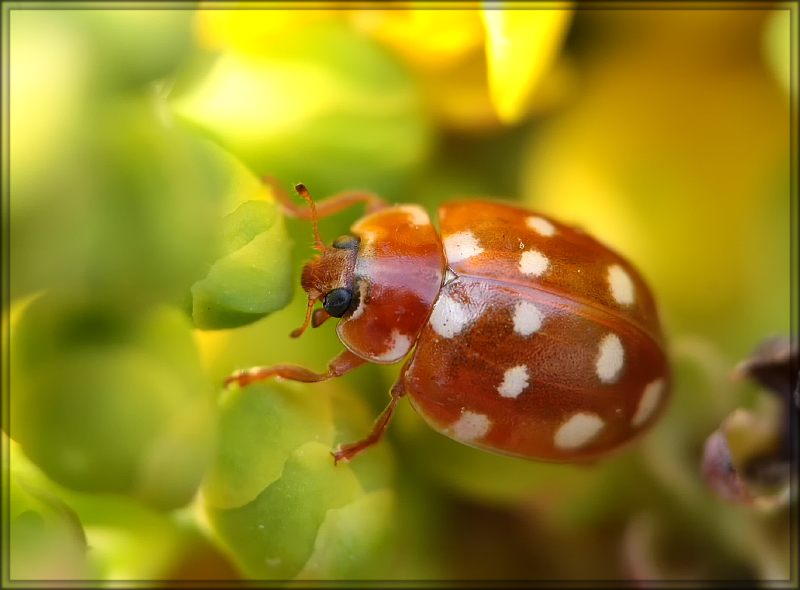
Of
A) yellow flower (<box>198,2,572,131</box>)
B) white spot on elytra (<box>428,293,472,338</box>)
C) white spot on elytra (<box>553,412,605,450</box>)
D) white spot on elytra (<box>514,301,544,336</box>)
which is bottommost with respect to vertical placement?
white spot on elytra (<box>553,412,605,450</box>)

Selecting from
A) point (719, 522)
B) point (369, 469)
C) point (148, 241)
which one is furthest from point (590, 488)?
point (148, 241)

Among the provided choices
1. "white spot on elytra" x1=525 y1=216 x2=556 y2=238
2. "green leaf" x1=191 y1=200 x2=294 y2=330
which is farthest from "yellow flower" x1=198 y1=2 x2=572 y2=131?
"green leaf" x1=191 y1=200 x2=294 y2=330

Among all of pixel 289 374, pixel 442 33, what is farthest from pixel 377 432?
pixel 442 33

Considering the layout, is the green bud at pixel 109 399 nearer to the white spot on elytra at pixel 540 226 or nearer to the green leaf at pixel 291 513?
the green leaf at pixel 291 513

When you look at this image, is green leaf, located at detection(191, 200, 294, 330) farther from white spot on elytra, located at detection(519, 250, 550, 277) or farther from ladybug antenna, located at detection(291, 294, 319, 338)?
white spot on elytra, located at detection(519, 250, 550, 277)

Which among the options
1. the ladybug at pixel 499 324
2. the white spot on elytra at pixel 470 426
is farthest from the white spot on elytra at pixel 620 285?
the white spot on elytra at pixel 470 426

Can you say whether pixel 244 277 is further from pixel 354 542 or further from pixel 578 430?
pixel 578 430

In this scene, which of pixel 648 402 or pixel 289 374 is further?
pixel 648 402
